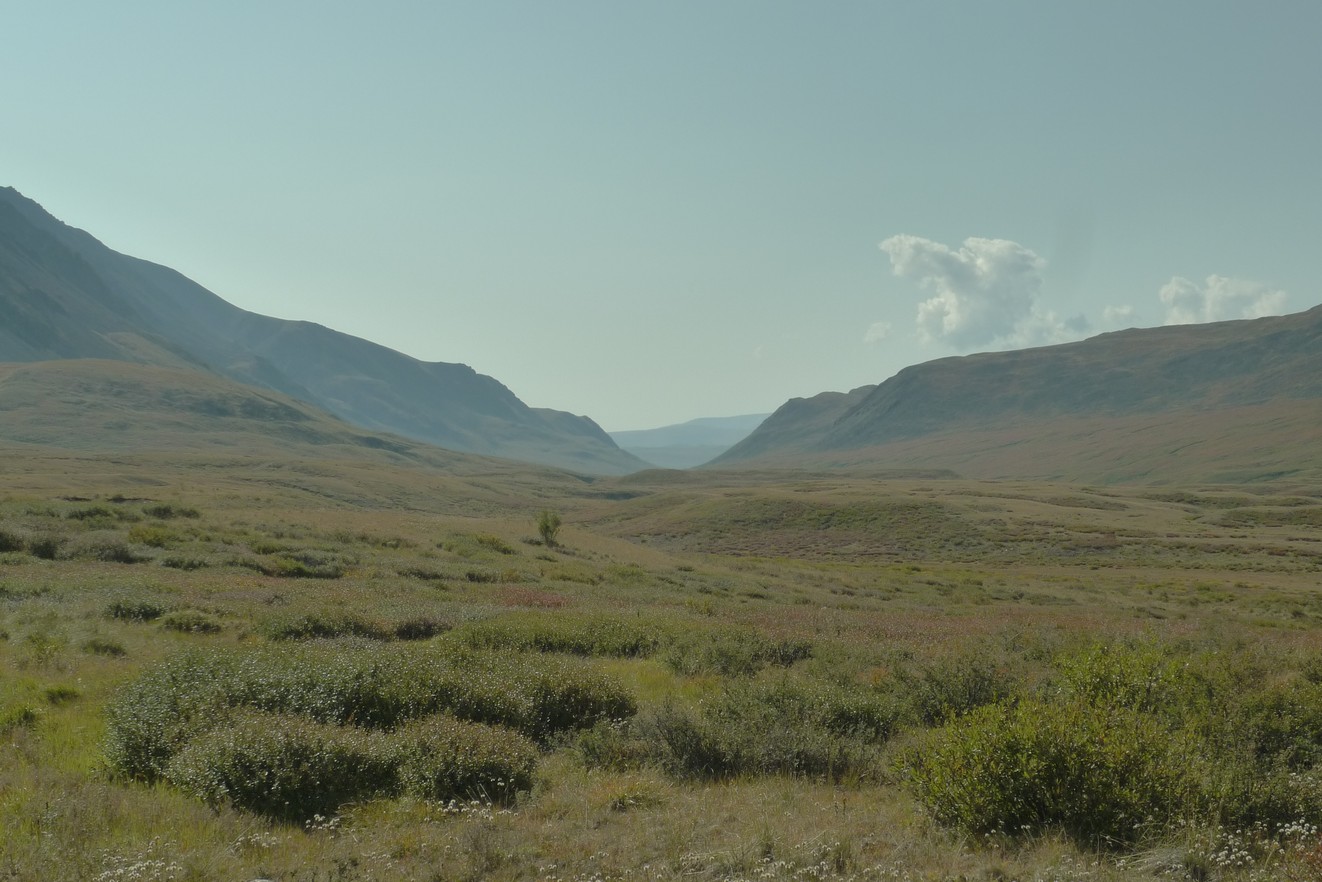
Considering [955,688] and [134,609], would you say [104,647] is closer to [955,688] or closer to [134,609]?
[134,609]

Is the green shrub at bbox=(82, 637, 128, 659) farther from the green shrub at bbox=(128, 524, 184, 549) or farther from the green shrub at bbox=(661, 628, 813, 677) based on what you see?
the green shrub at bbox=(128, 524, 184, 549)

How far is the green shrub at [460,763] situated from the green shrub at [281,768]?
26 cm

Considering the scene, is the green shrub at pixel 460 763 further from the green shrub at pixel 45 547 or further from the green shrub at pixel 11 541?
the green shrub at pixel 11 541

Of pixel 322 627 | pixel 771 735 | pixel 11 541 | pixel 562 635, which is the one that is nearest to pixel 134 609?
pixel 322 627

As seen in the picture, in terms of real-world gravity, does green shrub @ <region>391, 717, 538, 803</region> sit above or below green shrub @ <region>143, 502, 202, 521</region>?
above

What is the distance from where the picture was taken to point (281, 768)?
6941 millimetres

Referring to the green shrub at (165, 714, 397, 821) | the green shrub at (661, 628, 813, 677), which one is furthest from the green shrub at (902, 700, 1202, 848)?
the green shrub at (661, 628, 813, 677)

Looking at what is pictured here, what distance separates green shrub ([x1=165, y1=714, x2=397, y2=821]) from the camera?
677 centimetres

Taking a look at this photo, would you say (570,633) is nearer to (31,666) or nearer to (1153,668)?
(31,666)

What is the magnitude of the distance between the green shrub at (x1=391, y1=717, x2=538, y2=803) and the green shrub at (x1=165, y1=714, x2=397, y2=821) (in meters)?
0.26

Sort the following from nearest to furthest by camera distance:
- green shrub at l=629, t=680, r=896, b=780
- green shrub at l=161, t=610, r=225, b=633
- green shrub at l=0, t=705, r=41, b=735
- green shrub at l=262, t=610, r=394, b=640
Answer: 1. green shrub at l=0, t=705, r=41, b=735
2. green shrub at l=629, t=680, r=896, b=780
3. green shrub at l=262, t=610, r=394, b=640
4. green shrub at l=161, t=610, r=225, b=633

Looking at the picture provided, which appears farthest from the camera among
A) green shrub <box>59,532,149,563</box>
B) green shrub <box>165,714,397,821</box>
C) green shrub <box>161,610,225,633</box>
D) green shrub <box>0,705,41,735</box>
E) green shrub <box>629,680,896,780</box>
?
green shrub <box>59,532,149,563</box>

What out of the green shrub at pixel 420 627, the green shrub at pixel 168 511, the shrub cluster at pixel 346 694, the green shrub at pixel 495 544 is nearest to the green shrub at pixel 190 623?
the green shrub at pixel 420 627

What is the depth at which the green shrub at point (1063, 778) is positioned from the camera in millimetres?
6196
